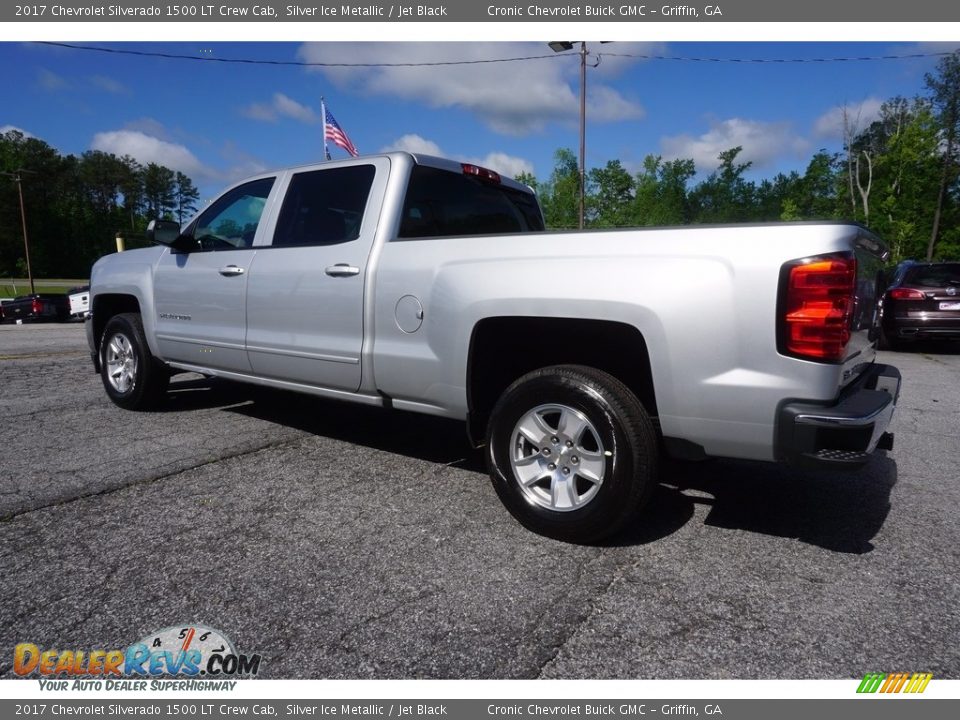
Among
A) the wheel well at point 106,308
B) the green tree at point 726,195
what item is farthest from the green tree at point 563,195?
the wheel well at point 106,308

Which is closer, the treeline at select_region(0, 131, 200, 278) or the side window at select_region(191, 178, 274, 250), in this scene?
the side window at select_region(191, 178, 274, 250)

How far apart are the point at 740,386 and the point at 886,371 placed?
1.39 metres

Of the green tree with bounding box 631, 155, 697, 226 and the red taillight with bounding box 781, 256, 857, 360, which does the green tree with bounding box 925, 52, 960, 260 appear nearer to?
the green tree with bounding box 631, 155, 697, 226

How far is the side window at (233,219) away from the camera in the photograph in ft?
14.8

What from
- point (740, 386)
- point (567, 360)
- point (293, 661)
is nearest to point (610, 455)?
point (740, 386)

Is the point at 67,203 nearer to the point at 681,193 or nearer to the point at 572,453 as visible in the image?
the point at 681,193

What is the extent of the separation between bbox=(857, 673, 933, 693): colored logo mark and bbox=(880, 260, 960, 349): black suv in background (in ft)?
31.0

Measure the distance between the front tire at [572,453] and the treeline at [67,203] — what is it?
2541 inches

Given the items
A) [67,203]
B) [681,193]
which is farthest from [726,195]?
[67,203]

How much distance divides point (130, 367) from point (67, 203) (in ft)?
314

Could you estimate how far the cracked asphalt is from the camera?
2047 mm

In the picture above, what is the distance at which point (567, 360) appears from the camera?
135 inches

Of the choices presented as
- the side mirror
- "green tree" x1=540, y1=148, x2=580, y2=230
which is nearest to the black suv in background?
the side mirror

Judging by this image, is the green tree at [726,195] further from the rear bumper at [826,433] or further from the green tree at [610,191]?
the rear bumper at [826,433]
